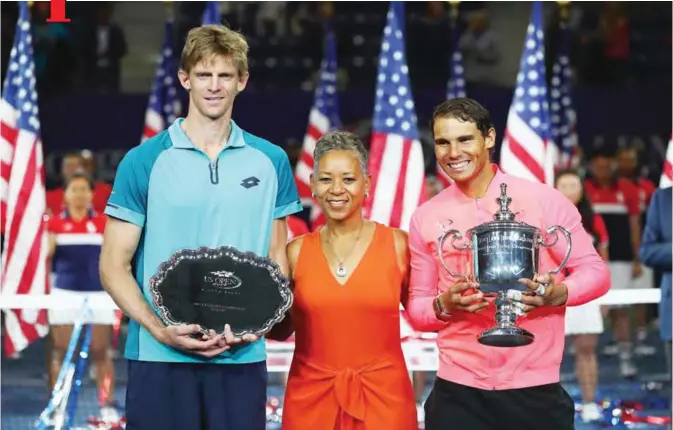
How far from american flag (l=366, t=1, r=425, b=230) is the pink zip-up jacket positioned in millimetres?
4611

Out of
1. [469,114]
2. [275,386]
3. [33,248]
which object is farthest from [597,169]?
[469,114]

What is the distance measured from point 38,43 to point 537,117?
7677 millimetres

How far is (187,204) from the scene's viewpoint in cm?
446

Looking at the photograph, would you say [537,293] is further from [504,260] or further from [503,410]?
[503,410]

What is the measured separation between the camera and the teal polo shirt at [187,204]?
4.47m

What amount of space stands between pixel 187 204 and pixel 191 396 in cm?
64

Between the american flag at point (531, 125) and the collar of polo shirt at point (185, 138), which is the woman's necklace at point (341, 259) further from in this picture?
the american flag at point (531, 125)

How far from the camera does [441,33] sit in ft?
53.4

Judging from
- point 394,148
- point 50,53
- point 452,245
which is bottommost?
point 452,245

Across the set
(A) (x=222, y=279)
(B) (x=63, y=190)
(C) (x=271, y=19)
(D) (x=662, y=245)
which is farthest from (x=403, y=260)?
(C) (x=271, y=19)

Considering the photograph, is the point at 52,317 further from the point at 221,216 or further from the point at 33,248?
the point at 221,216

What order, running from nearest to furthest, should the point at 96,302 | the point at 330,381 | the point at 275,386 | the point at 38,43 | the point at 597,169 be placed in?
the point at 330,381 → the point at 96,302 → the point at 275,386 → the point at 597,169 → the point at 38,43

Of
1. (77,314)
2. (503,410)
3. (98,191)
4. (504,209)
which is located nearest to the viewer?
(504,209)

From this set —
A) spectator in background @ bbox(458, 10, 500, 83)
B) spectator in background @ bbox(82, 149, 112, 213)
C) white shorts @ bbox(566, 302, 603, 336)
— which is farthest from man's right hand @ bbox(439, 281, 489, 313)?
spectator in background @ bbox(458, 10, 500, 83)
